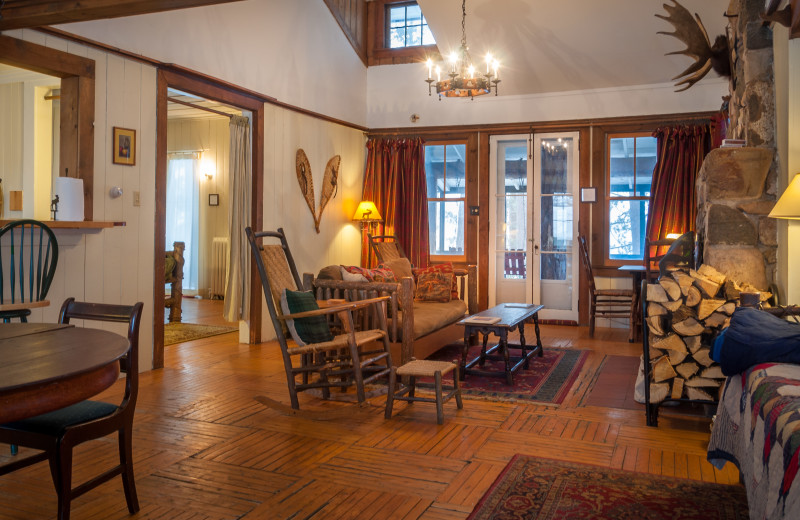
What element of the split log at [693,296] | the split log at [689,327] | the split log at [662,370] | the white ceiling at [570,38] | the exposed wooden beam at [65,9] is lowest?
the split log at [662,370]

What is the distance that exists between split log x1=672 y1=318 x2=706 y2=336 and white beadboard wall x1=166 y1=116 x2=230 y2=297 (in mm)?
7908

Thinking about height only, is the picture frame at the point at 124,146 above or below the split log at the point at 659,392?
above

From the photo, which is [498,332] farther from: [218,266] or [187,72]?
[218,266]

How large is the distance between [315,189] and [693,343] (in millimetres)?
4745

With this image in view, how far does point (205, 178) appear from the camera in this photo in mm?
10289

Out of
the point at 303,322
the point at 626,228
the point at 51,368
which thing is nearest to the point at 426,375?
the point at 303,322

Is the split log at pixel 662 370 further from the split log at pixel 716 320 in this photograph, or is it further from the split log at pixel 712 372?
the split log at pixel 716 320

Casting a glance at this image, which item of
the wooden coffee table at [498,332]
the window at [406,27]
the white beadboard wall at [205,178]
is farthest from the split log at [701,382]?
the white beadboard wall at [205,178]

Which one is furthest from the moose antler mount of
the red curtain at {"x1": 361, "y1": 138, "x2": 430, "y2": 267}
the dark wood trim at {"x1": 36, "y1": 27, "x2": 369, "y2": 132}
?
the red curtain at {"x1": 361, "y1": 138, "x2": 430, "y2": 267}

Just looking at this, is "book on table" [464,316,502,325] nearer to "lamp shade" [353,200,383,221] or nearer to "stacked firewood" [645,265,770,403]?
"stacked firewood" [645,265,770,403]

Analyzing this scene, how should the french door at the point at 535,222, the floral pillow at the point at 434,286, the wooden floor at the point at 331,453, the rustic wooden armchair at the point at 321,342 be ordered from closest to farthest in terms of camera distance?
1. the wooden floor at the point at 331,453
2. the rustic wooden armchair at the point at 321,342
3. the floral pillow at the point at 434,286
4. the french door at the point at 535,222

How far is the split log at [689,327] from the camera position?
11.4 ft

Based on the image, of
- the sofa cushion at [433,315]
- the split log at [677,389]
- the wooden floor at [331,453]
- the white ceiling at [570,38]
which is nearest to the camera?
the wooden floor at [331,453]

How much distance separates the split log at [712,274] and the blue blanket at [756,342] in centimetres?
83
